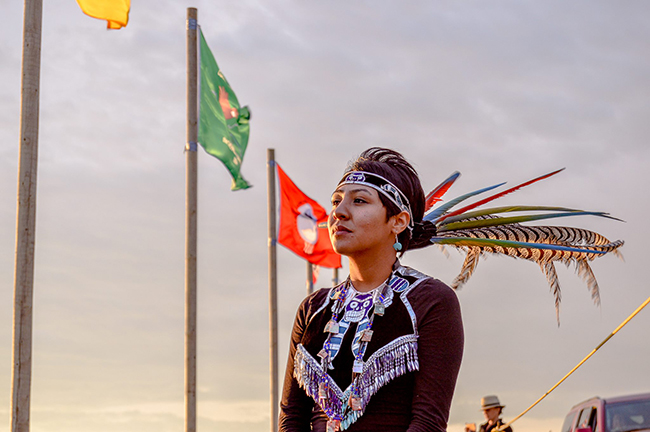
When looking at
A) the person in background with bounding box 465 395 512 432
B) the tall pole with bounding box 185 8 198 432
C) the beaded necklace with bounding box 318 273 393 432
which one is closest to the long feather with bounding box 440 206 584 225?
the beaded necklace with bounding box 318 273 393 432

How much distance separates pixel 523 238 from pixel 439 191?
53 centimetres

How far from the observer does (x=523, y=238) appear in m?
3.72

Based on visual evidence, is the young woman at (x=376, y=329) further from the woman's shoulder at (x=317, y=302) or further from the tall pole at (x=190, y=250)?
the tall pole at (x=190, y=250)

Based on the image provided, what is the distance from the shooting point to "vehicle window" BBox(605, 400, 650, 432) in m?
8.55

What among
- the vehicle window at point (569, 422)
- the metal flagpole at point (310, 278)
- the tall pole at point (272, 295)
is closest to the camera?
the vehicle window at point (569, 422)

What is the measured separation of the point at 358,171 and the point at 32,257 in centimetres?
638

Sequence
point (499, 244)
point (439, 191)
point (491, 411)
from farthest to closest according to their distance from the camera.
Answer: point (491, 411), point (439, 191), point (499, 244)

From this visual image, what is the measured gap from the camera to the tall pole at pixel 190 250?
12648 millimetres

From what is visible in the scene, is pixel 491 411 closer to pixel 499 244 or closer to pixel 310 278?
pixel 499 244

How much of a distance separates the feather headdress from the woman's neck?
1.13ft

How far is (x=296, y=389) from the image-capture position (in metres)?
3.31

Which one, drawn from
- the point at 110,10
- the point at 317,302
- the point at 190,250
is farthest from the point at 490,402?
the point at 317,302

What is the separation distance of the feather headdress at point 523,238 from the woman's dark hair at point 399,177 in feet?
0.45

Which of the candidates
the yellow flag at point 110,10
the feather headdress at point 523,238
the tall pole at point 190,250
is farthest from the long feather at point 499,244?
the tall pole at point 190,250
